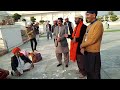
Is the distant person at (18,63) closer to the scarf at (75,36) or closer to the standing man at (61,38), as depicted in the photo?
the standing man at (61,38)

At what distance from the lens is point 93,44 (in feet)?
13.1

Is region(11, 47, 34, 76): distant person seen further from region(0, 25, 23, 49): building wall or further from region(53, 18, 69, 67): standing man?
region(0, 25, 23, 49): building wall

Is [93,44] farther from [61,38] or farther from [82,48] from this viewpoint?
[61,38]

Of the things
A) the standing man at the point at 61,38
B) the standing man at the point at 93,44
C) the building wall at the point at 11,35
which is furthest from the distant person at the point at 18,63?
the building wall at the point at 11,35

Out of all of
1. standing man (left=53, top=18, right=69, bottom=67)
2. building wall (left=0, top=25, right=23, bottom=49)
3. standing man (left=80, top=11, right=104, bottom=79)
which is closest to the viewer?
standing man (left=80, top=11, right=104, bottom=79)

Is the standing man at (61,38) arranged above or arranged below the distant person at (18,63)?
above

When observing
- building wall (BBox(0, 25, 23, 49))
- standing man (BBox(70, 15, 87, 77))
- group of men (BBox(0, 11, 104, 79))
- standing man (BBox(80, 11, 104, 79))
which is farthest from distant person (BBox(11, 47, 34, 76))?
building wall (BBox(0, 25, 23, 49))

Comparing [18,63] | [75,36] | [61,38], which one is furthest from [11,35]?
[75,36]

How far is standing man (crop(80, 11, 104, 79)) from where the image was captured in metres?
3.85

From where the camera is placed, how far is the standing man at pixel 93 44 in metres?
3.85
